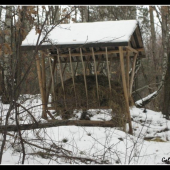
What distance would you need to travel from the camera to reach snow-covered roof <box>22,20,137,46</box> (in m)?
5.97

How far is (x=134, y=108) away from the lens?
8.91 meters

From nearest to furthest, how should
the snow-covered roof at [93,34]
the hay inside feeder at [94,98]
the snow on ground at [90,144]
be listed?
the snow on ground at [90,144] < the snow-covered roof at [93,34] < the hay inside feeder at [94,98]

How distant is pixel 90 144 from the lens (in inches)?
207

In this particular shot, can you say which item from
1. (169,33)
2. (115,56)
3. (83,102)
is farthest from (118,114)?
(169,33)

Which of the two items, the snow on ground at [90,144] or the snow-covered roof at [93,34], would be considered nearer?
the snow on ground at [90,144]

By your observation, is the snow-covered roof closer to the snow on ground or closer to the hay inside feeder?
the hay inside feeder

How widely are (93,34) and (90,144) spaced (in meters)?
2.70

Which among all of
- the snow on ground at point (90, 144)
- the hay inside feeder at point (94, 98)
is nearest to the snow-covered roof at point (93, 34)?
the hay inside feeder at point (94, 98)

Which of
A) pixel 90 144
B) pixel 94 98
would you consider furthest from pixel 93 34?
pixel 90 144

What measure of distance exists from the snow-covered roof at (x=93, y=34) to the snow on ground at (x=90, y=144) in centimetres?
165

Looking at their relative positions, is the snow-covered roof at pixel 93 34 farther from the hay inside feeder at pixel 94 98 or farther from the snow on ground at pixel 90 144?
the snow on ground at pixel 90 144

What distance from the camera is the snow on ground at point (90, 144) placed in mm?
4008

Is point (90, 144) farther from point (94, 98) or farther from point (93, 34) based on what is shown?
point (93, 34)

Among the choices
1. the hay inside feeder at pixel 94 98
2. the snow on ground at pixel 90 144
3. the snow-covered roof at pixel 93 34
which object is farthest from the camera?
the hay inside feeder at pixel 94 98
